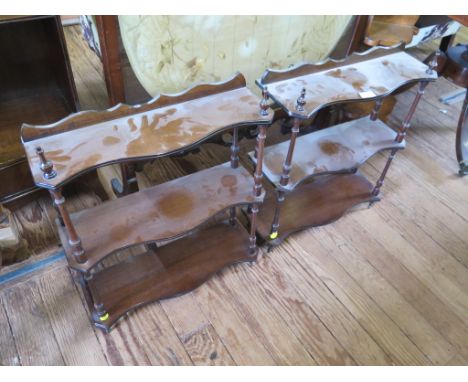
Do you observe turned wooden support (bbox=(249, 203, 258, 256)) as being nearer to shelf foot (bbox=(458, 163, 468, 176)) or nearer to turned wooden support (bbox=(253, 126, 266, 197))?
turned wooden support (bbox=(253, 126, 266, 197))

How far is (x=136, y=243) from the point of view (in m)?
1.01

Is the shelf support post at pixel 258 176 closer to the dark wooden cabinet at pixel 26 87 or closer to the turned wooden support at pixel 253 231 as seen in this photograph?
the turned wooden support at pixel 253 231

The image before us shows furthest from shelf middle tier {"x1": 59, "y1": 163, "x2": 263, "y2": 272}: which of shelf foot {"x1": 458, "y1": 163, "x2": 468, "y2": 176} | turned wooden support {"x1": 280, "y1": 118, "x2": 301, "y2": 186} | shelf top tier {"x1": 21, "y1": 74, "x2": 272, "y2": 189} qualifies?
shelf foot {"x1": 458, "y1": 163, "x2": 468, "y2": 176}

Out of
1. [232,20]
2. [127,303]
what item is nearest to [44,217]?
[127,303]

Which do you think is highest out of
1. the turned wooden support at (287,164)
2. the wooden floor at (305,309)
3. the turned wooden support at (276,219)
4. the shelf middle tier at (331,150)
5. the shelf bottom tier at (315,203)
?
the turned wooden support at (287,164)

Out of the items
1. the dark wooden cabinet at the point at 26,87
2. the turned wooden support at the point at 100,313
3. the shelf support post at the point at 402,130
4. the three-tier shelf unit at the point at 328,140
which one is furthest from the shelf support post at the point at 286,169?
the dark wooden cabinet at the point at 26,87

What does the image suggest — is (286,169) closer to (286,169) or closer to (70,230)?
(286,169)

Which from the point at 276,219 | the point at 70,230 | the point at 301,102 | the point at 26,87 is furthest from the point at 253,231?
the point at 26,87

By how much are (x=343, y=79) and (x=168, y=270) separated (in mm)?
804

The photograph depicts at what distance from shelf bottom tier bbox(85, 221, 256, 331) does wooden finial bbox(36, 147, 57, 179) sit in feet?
1.39

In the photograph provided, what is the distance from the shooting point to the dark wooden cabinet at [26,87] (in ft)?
4.14

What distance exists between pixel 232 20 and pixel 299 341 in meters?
0.98

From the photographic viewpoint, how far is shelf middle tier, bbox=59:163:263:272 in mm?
1004

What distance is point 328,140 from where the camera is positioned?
1434 mm
